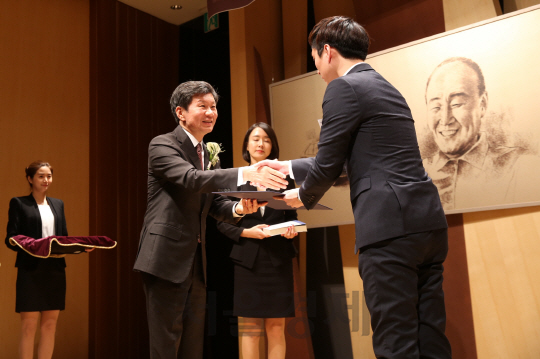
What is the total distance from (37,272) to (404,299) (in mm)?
3363

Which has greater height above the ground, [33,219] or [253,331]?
[33,219]

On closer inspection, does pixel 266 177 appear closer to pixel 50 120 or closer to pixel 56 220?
pixel 56 220

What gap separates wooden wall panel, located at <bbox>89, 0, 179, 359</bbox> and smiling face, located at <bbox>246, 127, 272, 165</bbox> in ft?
8.10

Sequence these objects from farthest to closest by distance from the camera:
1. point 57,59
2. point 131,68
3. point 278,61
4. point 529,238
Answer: point 131,68, point 57,59, point 278,61, point 529,238

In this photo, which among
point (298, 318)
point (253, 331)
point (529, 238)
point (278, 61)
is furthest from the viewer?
point (278, 61)

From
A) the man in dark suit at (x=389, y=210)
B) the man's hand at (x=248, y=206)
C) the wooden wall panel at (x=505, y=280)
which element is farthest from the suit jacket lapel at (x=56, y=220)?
the wooden wall panel at (x=505, y=280)

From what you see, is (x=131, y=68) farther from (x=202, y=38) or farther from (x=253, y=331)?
(x=253, y=331)

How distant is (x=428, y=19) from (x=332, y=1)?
918 millimetres

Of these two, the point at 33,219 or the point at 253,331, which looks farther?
the point at 33,219

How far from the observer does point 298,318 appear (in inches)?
157

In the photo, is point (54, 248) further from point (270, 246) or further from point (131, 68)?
point (131, 68)

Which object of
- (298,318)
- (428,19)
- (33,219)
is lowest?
(298,318)

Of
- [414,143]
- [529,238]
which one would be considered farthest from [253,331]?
[414,143]

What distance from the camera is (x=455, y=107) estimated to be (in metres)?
3.30
